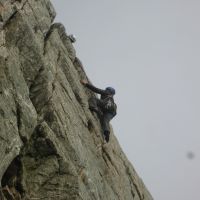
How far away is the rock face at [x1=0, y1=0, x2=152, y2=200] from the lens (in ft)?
79.7

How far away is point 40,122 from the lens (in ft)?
86.2

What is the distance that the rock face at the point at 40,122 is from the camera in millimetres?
24297

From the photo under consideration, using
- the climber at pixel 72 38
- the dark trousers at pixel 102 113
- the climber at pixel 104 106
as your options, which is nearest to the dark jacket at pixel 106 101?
the climber at pixel 104 106

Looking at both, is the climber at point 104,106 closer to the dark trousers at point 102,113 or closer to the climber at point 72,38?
the dark trousers at point 102,113

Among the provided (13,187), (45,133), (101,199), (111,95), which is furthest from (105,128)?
(13,187)

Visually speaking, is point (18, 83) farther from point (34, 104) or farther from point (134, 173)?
point (134, 173)

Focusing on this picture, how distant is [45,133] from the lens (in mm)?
25953

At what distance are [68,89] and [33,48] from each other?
4.90m

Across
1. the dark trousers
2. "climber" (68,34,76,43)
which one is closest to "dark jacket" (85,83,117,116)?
the dark trousers

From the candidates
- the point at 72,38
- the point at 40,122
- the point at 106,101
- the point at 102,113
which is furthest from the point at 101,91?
the point at 40,122

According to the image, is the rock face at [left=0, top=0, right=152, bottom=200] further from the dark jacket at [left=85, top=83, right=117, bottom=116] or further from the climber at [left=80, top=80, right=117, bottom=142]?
the dark jacket at [left=85, top=83, right=117, bottom=116]

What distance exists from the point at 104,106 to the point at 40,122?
9.96m

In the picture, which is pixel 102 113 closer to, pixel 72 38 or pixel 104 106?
pixel 104 106

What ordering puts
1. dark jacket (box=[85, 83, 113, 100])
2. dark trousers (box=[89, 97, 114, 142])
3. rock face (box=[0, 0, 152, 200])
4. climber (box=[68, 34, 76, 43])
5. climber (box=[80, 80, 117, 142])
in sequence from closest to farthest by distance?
rock face (box=[0, 0, 152, 200])
dark trousers (box=[89, 97, 114, 142])
climber (box=[80, 80, 117, 142])
dark jacket (box=[85, 83, 113, 100])
climber (box=[68, 34, 76, 43])
